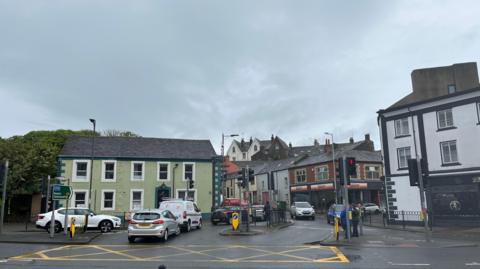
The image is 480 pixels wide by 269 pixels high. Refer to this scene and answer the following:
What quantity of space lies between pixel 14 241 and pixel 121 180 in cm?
1805

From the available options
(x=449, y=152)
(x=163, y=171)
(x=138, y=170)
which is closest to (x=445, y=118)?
(x=449, y=152)

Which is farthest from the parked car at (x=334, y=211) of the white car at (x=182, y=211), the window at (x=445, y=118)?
the white car at (x=182, y=211)

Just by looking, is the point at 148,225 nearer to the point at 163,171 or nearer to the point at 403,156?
the point at 163,171

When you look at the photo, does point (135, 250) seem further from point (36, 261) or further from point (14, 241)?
point (14, 241)

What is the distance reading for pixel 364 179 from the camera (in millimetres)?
51594

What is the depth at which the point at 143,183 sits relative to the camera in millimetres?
36562

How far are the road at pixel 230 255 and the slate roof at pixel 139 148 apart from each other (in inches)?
766

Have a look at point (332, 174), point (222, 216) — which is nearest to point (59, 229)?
point (222, 216)

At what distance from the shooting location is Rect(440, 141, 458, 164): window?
90.7 ft

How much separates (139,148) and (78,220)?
15.6 metres

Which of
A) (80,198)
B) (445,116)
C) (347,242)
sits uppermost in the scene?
(445,116)

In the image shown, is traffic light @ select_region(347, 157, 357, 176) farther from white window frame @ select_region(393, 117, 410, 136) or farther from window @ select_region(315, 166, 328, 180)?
window @ select_region(315, 166, 328, 180)

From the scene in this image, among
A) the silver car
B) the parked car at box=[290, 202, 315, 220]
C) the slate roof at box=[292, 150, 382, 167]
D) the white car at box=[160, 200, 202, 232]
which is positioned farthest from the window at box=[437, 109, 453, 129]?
the slate roof at box=[292, 150, 382, 167]

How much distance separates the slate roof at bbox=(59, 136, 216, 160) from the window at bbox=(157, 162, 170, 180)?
77cm
